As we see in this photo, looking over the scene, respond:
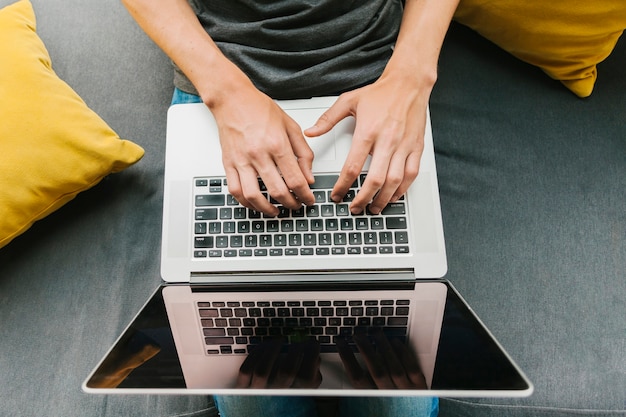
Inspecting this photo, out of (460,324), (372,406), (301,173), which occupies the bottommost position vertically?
(372,406)

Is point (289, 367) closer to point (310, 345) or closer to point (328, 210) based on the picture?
point (310, 345)

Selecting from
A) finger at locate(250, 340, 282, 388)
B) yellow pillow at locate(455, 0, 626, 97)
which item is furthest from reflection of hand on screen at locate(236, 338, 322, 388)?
yellow pillow at locate(455, 0, 626, 97)

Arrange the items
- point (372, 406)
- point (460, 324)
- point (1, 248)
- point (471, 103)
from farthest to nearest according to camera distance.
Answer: point (471, 103) → point (1, 248) → point (372, 406) → point (460, 324)

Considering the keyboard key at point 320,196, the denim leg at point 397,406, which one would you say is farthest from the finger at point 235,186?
the denim leg at point 397,406

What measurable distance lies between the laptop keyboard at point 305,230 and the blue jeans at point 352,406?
0.23m

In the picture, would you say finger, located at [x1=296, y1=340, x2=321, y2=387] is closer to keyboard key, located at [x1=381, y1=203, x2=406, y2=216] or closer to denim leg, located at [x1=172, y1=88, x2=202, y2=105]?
keyboard key, located at [x1=381, y1=203, x2=406, y2=216]

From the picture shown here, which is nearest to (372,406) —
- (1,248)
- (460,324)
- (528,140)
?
(460,324)

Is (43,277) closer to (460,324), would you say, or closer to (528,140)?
(460,324)

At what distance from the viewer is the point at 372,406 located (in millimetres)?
807

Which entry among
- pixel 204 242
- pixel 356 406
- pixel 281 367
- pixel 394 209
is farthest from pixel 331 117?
pixel 356 406

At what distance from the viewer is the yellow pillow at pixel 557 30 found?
0.94 m

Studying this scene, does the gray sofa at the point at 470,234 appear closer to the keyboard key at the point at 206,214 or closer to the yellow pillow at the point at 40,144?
the yellow pillow at the point at 40,144

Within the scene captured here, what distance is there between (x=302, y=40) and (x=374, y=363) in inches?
21.7

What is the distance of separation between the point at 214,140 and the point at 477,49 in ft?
2.04
